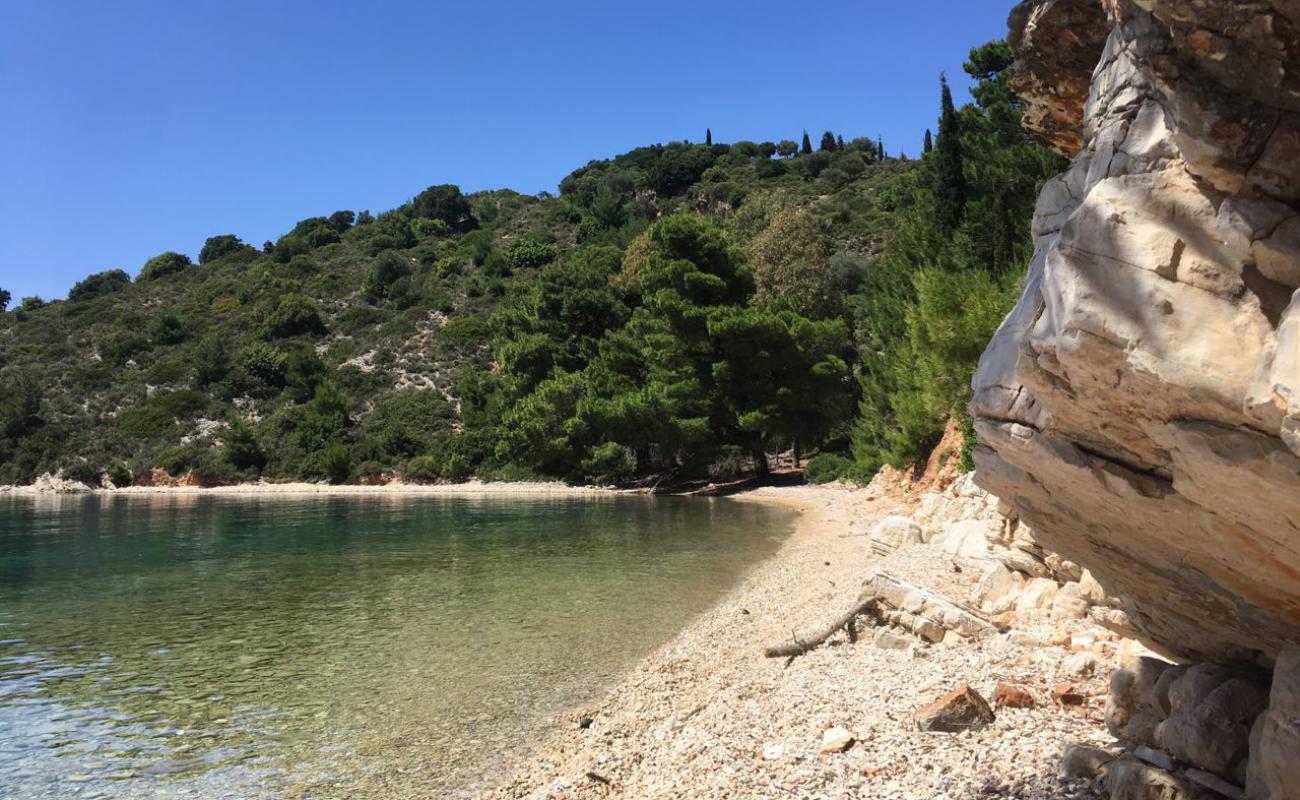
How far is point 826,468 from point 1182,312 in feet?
119

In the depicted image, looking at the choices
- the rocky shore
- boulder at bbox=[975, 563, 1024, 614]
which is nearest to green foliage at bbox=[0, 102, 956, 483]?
boulder at bbox=[975, 563, 1024, 614]

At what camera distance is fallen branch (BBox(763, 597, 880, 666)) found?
31.7 feet

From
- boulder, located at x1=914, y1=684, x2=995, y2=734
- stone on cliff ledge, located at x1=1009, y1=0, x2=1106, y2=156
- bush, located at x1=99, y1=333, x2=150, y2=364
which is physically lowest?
boulder, located at x1=914, y1=684, x2=995, y2=734

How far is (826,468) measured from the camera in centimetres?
3872

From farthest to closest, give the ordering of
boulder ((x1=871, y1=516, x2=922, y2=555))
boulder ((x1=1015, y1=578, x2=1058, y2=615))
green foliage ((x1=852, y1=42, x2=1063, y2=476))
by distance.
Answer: green foliage ((x1=852, y1=42, x2=1063, y2=476)) < boulder ((x1=871, y1=516, x2=922, y2=555)) < boulder ((x1=1015, y1=578, x2=1058, y2=615))

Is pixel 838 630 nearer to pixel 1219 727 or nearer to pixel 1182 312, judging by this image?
pixel 1219 727

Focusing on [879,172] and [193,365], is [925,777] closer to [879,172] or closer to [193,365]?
[193,365]

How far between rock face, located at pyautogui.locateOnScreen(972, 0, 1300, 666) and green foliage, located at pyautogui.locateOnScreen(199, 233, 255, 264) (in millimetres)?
123408

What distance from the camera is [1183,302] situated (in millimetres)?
3076

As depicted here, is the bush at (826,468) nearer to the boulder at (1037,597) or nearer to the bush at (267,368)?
the boulder at (1037,597)

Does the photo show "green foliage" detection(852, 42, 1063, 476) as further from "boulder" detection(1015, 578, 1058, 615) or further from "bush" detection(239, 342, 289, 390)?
"bush" detection(239, 342, 289, 390)

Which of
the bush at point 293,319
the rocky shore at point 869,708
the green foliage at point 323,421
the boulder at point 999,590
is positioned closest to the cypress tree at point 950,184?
the rocky shore at point 869,708

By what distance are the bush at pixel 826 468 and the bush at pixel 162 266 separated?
9277cm

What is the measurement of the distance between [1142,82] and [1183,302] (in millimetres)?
936
